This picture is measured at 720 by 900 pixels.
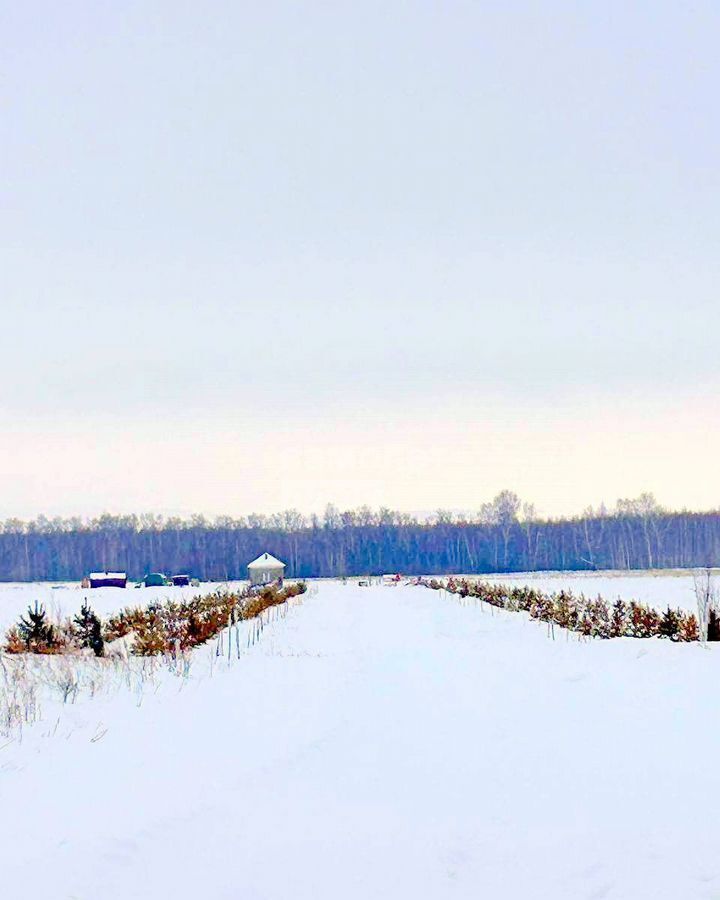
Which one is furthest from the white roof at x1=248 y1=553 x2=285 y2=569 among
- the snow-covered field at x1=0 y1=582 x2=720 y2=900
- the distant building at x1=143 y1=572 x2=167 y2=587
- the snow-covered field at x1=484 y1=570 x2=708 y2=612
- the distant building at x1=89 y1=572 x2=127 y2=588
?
the snow-covered field at x1=0 y1=582 x2=720 y2=900

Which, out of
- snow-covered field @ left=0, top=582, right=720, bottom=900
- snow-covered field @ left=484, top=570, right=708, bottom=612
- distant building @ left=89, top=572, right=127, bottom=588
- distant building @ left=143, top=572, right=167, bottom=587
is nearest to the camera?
snow-covered field @ left=0, top=582, right=720, bottom=900

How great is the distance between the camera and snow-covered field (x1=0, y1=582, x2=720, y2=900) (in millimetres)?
4867

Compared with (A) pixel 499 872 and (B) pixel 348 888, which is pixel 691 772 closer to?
(A) pixel 499 872

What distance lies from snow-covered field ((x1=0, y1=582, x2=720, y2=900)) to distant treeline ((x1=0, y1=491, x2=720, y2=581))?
368 feet

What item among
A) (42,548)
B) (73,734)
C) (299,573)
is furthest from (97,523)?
(73,734)

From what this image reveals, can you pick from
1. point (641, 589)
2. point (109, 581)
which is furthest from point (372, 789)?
point (109, 581)

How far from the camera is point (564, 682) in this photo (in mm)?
12656

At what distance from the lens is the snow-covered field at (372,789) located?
4.87 meters

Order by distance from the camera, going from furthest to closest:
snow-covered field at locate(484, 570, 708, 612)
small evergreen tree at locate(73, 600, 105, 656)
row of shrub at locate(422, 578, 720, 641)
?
snow-covered field at locate(484, 570, 708, 612) → small evergreen tree at locate(73, 600, 105, 656) → row of shrub at locate(422, 578, 720, 641)

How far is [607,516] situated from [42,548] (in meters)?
80.7

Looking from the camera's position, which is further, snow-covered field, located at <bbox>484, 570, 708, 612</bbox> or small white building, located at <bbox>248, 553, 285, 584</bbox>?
small white building, located at <bbox>248, 553, 285, 584</bbox>

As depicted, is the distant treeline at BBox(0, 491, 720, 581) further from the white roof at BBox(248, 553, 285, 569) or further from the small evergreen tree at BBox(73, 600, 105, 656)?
the small evergreen tree at BBox(73, 600, 105, 656)

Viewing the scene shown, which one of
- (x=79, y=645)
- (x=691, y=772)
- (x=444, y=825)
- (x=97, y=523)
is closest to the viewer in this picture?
(x=444, y=825)

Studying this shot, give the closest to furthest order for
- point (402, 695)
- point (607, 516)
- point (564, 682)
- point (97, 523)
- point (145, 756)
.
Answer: point (145, 756)
point (402, 695)
point (564, 682)
point (607, 516)
point (97, 523)
